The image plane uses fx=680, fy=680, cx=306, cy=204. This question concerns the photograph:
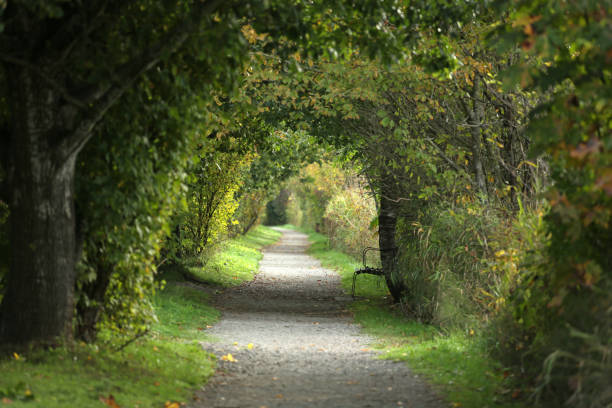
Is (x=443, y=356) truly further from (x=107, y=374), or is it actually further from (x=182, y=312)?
(x=182, y=312)

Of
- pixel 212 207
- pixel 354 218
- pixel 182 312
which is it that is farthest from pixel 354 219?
pixel 182 312

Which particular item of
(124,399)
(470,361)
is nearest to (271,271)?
(470,361)

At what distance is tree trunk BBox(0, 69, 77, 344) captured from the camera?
6910 millimetres

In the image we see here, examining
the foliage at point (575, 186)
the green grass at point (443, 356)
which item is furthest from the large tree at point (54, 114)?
the green grass at point (443, 356)

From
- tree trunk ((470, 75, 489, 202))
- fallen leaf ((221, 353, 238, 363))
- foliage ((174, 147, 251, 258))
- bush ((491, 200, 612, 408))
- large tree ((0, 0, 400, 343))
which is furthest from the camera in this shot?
foliage ((174, 147, 251, 258))

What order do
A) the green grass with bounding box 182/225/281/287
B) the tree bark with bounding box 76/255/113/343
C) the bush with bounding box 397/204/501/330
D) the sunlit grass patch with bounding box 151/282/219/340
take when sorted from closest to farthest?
the tree bark with bounding box 76/255/113/343, the bush with bounding box 397/204/501/330, the sunlit grass patch with bounding box 151/282/219/340, the green grass with bounding box 182/225/281/287

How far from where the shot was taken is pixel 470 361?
8.29 m

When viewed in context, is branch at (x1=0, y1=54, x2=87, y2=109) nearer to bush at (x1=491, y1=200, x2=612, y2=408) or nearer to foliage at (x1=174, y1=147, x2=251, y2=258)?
bush at (x1=491, y1=200, x2=612, y2=408)

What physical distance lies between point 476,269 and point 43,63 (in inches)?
270

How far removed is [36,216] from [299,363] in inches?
157

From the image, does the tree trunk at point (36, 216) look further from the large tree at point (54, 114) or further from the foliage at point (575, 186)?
the foliage at point (575, 186)

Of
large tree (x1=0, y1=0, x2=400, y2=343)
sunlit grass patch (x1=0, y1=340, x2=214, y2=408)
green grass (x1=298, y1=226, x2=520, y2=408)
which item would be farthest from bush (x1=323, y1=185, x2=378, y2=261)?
large tree (x1=0, y1=0, x2=400, y2=343)

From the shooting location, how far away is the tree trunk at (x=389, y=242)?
606 inches

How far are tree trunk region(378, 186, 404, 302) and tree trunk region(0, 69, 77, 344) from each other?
9426mm
